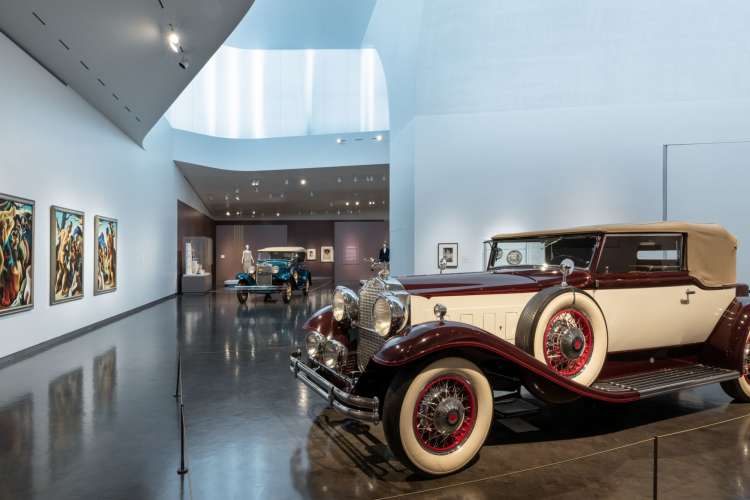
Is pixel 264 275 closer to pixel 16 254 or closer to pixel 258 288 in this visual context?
pixel 258 288

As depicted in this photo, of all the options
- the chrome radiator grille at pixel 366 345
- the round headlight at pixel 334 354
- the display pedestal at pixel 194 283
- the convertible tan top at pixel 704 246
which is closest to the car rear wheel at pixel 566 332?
the convertible tan top at pixel 704 246

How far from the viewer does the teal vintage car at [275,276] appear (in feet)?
45.8

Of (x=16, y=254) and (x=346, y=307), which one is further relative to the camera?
(x=16, y=254)

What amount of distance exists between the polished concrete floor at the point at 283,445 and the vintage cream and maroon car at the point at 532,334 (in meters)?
0.37

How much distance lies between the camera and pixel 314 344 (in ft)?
12.8

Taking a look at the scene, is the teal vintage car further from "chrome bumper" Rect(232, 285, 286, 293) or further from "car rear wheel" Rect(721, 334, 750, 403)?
"car rear wheel" Rect(721, 334, 750, 403)

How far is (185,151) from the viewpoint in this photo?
15.5 metres

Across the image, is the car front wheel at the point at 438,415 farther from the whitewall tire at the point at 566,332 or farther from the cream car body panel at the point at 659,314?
the cream car body panel at the point at 659,314

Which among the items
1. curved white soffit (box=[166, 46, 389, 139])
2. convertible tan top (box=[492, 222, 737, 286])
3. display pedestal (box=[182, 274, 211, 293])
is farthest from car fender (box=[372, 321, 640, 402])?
display pedestal (box=[182, 274, 211, 293])

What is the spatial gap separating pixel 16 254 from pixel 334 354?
17.5ft

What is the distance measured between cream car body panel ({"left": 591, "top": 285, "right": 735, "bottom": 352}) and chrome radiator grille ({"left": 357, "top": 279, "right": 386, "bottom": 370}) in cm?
184

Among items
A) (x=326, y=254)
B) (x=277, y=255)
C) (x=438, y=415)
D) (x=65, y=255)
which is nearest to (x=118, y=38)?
(x=65, y=255)

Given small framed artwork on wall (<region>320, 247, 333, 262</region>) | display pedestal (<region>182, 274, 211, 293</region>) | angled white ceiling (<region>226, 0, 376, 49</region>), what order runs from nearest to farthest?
1. angled white ceiling (<region>226, 0, 376, 49</region>)
2. display pedestal (<region>182, 274, 211, 293</region>)
3. small framed artwork on wall (<region>320, 247, 333, 262</region>)

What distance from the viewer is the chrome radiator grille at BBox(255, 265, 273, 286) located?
1455 cm
